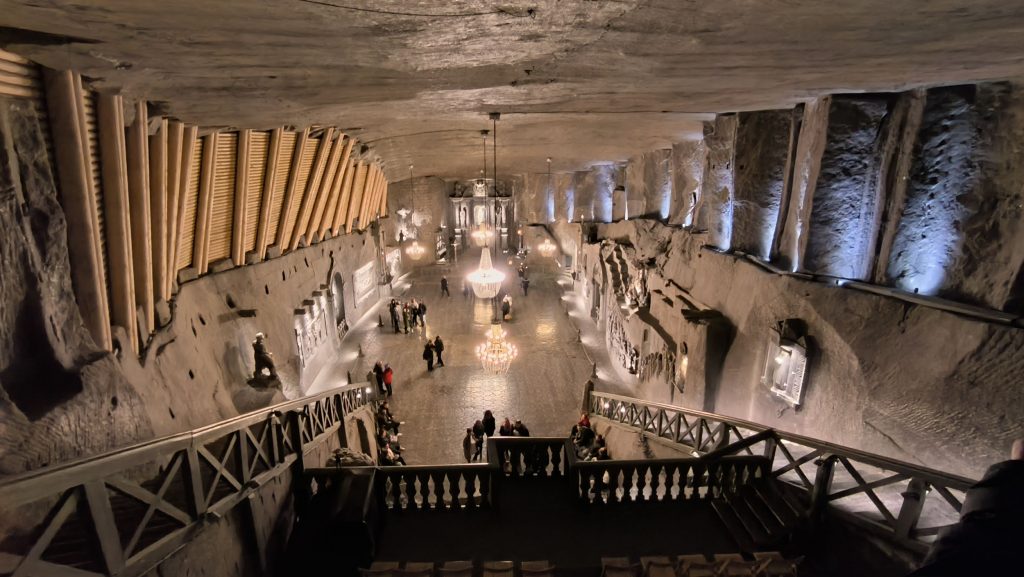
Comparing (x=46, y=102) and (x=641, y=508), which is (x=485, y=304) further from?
(x=46, y=102)

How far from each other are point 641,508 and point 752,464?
4.05 ft

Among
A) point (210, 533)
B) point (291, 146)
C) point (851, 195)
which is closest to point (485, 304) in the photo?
point (291, 146)

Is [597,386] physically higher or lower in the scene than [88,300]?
lower

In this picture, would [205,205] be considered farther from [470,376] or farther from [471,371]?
[471,371]

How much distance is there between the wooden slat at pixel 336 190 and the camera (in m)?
11.1

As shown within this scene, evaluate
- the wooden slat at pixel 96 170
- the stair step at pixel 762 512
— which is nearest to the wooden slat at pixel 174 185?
the wooden slat at pixel 96 170

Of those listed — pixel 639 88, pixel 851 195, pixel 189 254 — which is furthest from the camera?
pixel 189 254

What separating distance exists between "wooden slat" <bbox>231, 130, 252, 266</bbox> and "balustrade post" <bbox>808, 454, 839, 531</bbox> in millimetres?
8238

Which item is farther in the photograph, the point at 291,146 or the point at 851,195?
the point at 291,146

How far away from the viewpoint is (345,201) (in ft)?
45.3

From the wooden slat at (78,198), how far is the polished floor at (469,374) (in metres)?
5.88

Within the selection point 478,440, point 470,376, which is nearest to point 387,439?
point 478,440

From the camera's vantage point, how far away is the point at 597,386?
1195 centimetres

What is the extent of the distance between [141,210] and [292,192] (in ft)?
15.3
